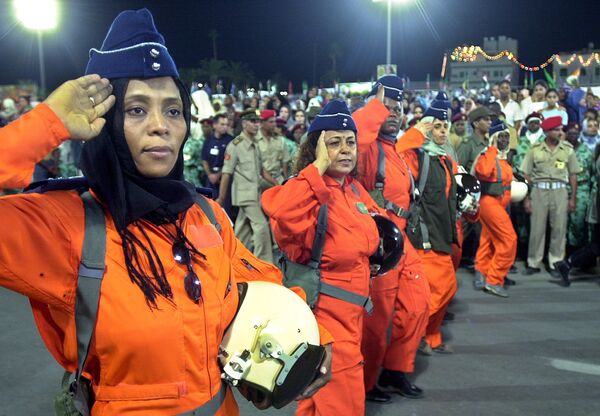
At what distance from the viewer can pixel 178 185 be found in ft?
6.33

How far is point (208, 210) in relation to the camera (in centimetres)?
216

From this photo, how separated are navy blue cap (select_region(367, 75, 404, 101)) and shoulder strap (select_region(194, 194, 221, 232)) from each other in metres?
3.12

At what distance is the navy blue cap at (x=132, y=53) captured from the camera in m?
1.85

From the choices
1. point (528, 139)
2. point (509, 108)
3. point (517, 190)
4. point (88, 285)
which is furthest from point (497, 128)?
point (88, 285)

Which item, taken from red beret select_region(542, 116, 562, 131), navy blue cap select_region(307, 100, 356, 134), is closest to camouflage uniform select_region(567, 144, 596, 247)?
red beret select_region(542, 116, 562, 131)

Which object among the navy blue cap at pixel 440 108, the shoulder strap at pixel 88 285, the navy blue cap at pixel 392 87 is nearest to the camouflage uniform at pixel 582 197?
the navy blue cap at pixel 440 108

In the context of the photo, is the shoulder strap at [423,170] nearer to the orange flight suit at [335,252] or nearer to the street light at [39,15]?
the orange flight suit at [335,252]

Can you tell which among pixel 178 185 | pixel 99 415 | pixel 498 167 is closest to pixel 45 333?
pixel 99 415

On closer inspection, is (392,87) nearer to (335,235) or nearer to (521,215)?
(335,235)

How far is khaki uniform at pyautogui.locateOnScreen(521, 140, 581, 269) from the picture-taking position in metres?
9.43

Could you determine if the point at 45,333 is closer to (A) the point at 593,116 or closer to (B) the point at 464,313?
(B) the point at 464,313

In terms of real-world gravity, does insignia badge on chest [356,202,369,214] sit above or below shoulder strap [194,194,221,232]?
below

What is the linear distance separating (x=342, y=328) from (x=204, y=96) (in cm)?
1142

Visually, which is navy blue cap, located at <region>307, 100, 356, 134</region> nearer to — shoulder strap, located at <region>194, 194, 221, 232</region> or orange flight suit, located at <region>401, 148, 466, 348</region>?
orange flight suit, located at <region>401, 148, 466, 348</region>
